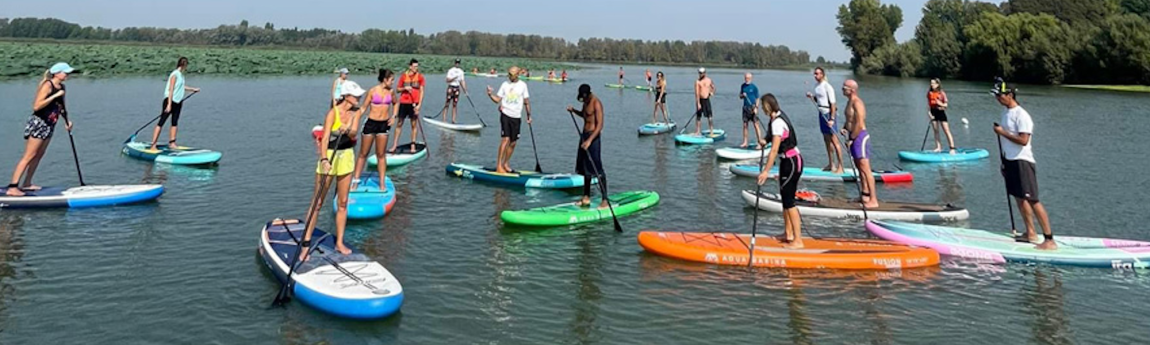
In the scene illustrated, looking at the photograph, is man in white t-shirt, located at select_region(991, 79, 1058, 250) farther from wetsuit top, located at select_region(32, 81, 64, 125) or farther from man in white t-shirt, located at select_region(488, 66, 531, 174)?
wetsuit top, located at select_region(32, 81, 64, 125)

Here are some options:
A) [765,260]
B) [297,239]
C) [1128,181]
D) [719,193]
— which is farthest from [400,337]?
[1128,181]

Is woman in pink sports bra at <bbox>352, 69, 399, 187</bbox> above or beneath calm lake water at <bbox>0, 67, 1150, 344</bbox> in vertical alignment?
above

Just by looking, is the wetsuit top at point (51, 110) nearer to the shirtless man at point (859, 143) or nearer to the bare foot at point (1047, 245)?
the shirtless man at point (859, 143)

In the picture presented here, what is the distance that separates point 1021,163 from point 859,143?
10.8 ft

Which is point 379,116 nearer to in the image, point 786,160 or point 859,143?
point 786,160

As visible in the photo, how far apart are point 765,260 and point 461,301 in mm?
3995

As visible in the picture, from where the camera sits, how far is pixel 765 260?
33.0 ft

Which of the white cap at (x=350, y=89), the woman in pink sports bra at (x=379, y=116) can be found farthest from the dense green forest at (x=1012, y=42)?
the white cap at (x=350, y=89)

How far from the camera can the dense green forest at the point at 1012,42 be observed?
219 ft

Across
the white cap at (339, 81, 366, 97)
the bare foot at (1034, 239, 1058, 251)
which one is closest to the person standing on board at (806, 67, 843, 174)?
the bare foot at (1034, 239, 1058, 251)

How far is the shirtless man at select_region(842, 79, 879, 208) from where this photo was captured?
13.4 metres

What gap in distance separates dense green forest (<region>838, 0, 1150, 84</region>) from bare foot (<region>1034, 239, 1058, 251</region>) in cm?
6572

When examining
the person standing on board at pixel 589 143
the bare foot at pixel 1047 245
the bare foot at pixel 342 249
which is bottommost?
the bare foot at pixel 1047 245

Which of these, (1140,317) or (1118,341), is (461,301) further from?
(1140,317)
